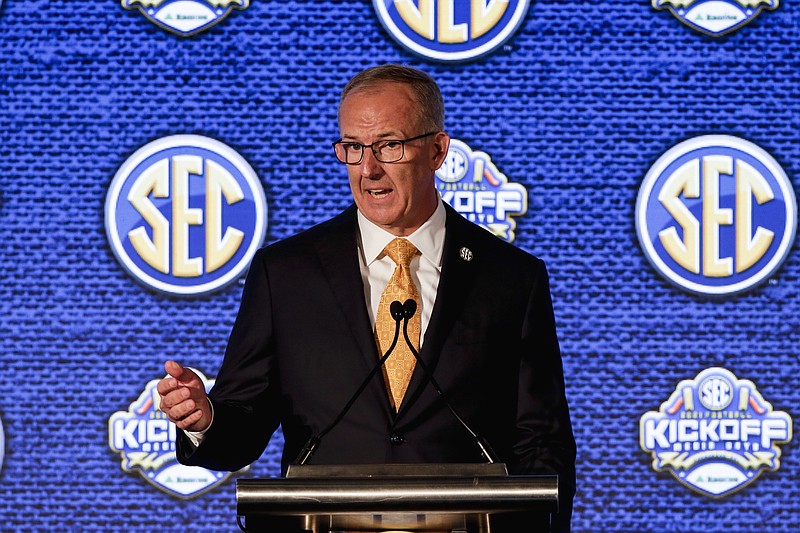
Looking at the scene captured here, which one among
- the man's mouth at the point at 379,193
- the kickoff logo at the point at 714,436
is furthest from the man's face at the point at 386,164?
the kickoff logo at the point at 714,436

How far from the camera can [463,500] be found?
4.34 ft

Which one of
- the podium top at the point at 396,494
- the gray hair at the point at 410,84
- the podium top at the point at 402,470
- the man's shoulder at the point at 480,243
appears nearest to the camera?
the podium top at the point at 396,494

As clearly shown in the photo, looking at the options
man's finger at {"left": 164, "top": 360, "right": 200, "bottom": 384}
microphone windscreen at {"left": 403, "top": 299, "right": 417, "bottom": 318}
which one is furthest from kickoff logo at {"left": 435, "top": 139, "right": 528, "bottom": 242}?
man's finger at {"left": 164, "top": 360, "right": 200, "bottom": 384}

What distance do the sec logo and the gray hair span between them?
1205 mm

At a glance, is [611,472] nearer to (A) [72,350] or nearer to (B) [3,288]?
(A) [72,350]

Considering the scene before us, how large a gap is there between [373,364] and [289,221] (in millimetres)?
1204

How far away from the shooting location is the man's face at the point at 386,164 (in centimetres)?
180

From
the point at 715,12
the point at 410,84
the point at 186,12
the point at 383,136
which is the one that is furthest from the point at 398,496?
the point at 715,12

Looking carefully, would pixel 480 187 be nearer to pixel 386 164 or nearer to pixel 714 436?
pixel 714 436

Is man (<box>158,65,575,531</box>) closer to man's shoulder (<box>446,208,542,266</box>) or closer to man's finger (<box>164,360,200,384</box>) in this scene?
man's shoulder (<box>446,208,542,266</box>)

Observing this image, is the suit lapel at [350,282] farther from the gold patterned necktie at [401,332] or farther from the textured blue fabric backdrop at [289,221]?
the textured blue fabric backdrop at [289,221]

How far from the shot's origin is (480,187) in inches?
115

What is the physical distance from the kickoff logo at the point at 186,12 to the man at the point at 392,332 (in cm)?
119

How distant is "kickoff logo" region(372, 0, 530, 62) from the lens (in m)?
2.94
